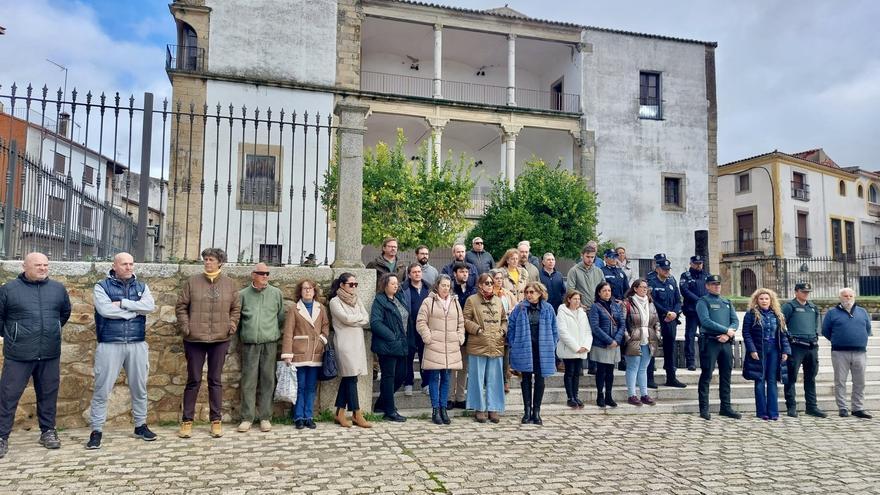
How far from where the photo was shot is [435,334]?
6.55 metres

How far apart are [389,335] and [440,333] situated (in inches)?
22.7

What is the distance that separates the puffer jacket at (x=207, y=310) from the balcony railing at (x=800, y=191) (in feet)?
118

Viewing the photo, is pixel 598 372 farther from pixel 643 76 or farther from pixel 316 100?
pixel 643 76

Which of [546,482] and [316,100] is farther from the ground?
[316,100]

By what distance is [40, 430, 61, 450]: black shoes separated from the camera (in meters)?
5.14

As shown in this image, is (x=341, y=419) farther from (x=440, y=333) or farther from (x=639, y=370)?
(x=639, y=370)

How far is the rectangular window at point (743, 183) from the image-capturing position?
35247 mm

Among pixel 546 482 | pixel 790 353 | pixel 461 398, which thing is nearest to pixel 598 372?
pixel 461 398

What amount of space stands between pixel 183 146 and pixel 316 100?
14.4 ft

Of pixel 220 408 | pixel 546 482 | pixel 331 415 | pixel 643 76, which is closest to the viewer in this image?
pixel 546 482

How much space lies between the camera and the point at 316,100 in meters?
19.5

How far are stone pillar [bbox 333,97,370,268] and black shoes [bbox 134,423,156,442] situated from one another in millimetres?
2505

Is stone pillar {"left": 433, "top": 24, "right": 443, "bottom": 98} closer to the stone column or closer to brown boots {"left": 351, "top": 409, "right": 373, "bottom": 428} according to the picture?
the stone column

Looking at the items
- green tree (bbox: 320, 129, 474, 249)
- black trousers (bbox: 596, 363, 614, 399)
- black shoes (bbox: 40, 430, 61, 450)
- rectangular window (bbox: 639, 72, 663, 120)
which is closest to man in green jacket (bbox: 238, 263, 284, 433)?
black shoes (bbox: 40, 430, 61, 450)
